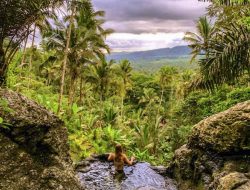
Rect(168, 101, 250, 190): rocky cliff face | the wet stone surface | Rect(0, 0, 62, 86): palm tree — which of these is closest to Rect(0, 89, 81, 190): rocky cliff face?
Rect(0, 0, 62, 86): palm tree

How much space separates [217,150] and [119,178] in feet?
10.9

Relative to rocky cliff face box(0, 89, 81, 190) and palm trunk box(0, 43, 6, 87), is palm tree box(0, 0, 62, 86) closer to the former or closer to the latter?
palm trunk box(0, 43, 6, 87)

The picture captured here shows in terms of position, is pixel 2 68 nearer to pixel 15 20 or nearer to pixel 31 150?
pixel 15 20

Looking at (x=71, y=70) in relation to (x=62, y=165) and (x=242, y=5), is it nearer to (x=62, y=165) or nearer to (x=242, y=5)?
(x=242, y=5)

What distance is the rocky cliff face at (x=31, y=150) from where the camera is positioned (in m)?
5.82

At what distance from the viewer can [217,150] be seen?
32.9 ft

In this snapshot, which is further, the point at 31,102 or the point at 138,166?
the point at 138,166

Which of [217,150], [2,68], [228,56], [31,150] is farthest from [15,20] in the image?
[217,150]

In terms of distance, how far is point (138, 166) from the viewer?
43.4 ft

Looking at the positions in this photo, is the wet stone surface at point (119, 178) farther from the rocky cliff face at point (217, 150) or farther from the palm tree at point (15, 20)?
the palm tree at point (15, 20)

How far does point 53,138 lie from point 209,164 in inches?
205

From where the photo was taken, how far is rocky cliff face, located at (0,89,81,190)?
582cm

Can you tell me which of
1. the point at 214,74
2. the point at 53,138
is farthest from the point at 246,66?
the point at 53,138

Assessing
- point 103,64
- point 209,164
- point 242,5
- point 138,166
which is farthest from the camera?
point 103,64
